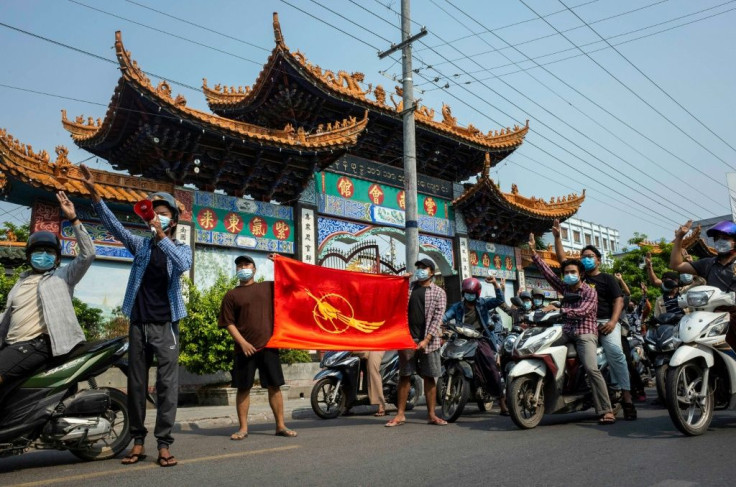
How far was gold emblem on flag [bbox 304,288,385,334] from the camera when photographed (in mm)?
6535

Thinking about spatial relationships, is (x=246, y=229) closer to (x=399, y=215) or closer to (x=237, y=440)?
(x=399, y=215)

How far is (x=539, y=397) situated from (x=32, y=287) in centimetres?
430

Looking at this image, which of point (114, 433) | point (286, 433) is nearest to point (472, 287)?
point (286, 433)

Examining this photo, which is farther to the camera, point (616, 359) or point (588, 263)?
point (588, 263)

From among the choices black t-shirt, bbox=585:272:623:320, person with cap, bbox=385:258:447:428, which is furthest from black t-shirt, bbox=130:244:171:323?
black t-shirt, bbox=585:272:623:320

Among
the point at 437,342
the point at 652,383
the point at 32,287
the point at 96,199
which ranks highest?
the point at 96,199

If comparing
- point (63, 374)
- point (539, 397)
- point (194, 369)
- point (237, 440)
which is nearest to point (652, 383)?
point (539, 397)

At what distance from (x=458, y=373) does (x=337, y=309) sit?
147cm

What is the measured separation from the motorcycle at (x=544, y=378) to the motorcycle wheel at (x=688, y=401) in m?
1.05

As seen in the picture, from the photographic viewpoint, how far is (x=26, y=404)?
3.96 metres

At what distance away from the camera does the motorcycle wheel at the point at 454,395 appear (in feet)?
21.1

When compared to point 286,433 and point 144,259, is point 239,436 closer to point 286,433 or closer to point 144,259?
point 286,433

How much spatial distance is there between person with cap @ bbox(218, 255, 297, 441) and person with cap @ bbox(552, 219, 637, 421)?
291cm

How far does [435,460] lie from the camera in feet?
13.5
